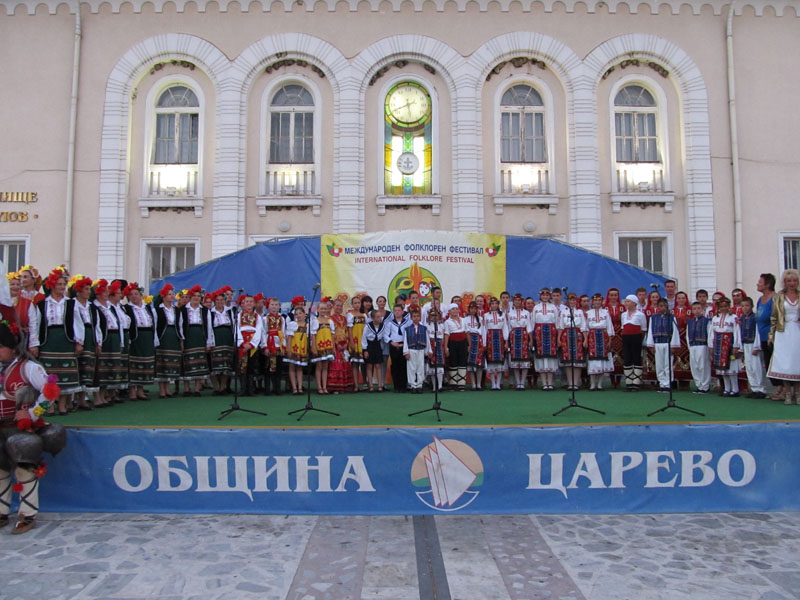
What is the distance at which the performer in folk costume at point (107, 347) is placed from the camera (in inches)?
305

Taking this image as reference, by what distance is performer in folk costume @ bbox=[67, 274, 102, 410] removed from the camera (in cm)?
737

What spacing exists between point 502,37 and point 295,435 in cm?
1187

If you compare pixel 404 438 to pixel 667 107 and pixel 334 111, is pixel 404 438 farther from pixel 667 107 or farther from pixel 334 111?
pixel 667 107

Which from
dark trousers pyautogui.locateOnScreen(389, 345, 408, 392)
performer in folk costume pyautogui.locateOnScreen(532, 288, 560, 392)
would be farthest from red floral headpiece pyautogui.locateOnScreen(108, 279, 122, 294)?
performer in folk costume pyautogui.locateOnScreen(532, 288, 560, 392)

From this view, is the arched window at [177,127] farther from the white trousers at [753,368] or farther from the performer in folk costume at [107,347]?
the white trousers at [753,368]

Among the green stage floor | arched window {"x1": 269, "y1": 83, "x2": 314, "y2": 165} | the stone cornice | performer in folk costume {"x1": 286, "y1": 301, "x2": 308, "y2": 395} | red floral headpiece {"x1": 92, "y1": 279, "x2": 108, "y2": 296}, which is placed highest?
the stone cornice

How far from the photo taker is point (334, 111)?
14.1m

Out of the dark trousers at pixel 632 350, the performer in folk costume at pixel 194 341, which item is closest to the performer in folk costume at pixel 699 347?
the dark trousers at pixel 632 350

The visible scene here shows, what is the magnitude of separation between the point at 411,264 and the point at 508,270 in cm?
190

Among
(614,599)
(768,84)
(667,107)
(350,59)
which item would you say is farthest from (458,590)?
(768,84)

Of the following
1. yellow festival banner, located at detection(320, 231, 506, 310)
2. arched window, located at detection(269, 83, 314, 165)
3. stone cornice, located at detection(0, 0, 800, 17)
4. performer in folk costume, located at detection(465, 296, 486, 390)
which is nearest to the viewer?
performer in folk costume, located at detection(465, 296, 486, 390)

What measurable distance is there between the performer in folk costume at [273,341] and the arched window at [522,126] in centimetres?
764

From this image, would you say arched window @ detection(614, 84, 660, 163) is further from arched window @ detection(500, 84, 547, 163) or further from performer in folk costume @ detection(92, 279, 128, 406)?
performer in folk costume @ detection(92, 279, 128, 406)

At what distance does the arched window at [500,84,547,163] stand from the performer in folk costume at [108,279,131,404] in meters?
9.27
